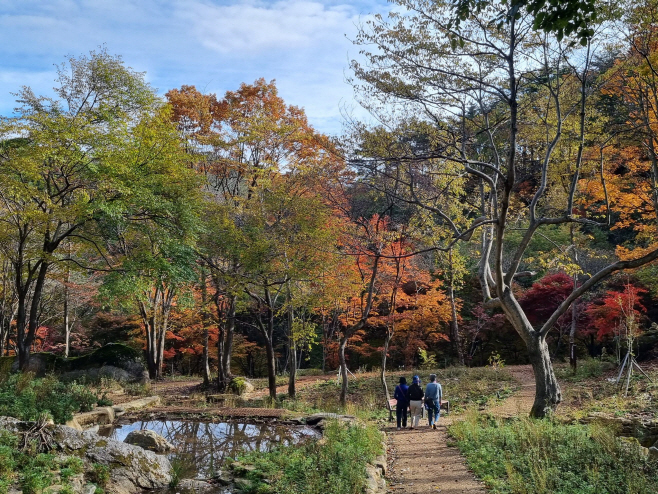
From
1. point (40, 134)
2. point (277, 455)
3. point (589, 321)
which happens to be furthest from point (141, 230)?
point (589, 321)

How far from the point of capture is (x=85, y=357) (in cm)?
1944

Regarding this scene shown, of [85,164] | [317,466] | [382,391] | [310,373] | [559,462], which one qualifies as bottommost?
[310,373]

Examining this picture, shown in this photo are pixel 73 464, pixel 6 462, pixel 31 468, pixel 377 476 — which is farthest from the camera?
pixel 377 476

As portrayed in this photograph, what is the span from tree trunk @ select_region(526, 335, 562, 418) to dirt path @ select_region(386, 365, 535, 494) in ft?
6.35

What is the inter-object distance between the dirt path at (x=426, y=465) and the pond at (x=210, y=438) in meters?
1.99

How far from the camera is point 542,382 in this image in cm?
951

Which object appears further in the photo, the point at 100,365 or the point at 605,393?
the point at 100,365

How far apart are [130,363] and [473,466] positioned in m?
→ 16.6

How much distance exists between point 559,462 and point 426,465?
225 centimetres

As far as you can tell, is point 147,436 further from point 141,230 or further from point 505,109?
point 505,109

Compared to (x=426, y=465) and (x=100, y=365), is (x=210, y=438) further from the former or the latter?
(x=100, y=365)

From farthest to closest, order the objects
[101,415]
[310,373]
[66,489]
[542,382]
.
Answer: [310,373]
[101,415]
[542,382]
[66,489]

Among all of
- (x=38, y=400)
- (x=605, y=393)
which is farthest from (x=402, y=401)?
(x=38, y=400)

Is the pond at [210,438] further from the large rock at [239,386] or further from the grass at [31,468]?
the large rock at [239,386]
